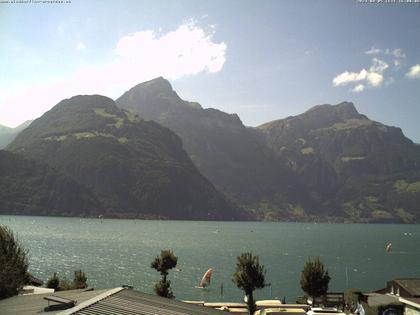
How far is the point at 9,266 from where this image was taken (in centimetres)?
3688

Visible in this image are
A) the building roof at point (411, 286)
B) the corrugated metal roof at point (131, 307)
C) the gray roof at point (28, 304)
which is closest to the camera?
the corrugated metal roof at point (131, 307)

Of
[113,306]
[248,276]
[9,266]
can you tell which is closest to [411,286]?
[248,276]

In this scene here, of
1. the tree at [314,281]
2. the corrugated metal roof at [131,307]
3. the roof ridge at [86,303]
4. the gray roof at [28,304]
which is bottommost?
the tree at [314,281]

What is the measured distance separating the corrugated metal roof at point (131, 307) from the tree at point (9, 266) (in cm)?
1600

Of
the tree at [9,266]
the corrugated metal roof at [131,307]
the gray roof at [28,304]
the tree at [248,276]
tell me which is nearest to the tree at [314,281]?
the tree at [248,276]

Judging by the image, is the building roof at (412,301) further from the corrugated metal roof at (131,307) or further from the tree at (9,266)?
the tree at (9,266)

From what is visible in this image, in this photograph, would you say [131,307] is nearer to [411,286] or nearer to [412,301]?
[412,301]

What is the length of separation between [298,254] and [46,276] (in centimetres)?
10807

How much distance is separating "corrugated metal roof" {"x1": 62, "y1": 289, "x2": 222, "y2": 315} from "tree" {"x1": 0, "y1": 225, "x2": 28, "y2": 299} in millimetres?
15999

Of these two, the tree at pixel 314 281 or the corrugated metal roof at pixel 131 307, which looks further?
the tree at pixel 314 281

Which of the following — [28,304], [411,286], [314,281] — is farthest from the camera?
[314,281]

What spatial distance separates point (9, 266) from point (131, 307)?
20.7 meters

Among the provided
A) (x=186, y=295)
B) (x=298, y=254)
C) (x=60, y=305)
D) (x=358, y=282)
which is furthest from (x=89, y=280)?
(x=298, y=254)

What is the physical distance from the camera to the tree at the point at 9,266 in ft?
117
